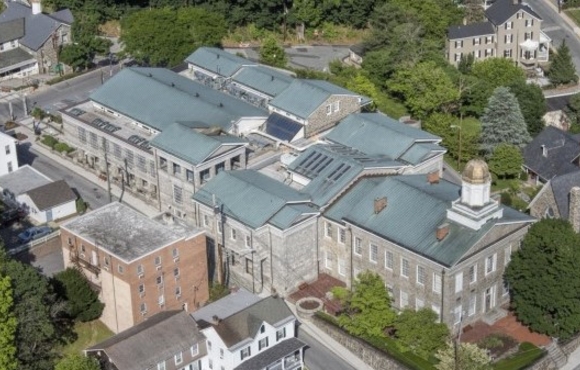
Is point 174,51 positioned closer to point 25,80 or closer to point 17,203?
point 25,80

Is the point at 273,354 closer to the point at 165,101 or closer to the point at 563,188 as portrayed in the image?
the point at 563,188

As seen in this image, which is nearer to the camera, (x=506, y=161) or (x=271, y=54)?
(x=506, y=161)

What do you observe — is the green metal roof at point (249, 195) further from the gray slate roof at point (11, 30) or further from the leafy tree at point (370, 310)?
the gray slate roof at point (11, 30)

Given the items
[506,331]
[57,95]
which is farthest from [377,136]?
[57,95]

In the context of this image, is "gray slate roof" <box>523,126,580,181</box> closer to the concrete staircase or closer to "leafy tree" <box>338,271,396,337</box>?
the concrete staircase

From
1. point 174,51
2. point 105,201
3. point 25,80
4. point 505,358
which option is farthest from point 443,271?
point 25,80
